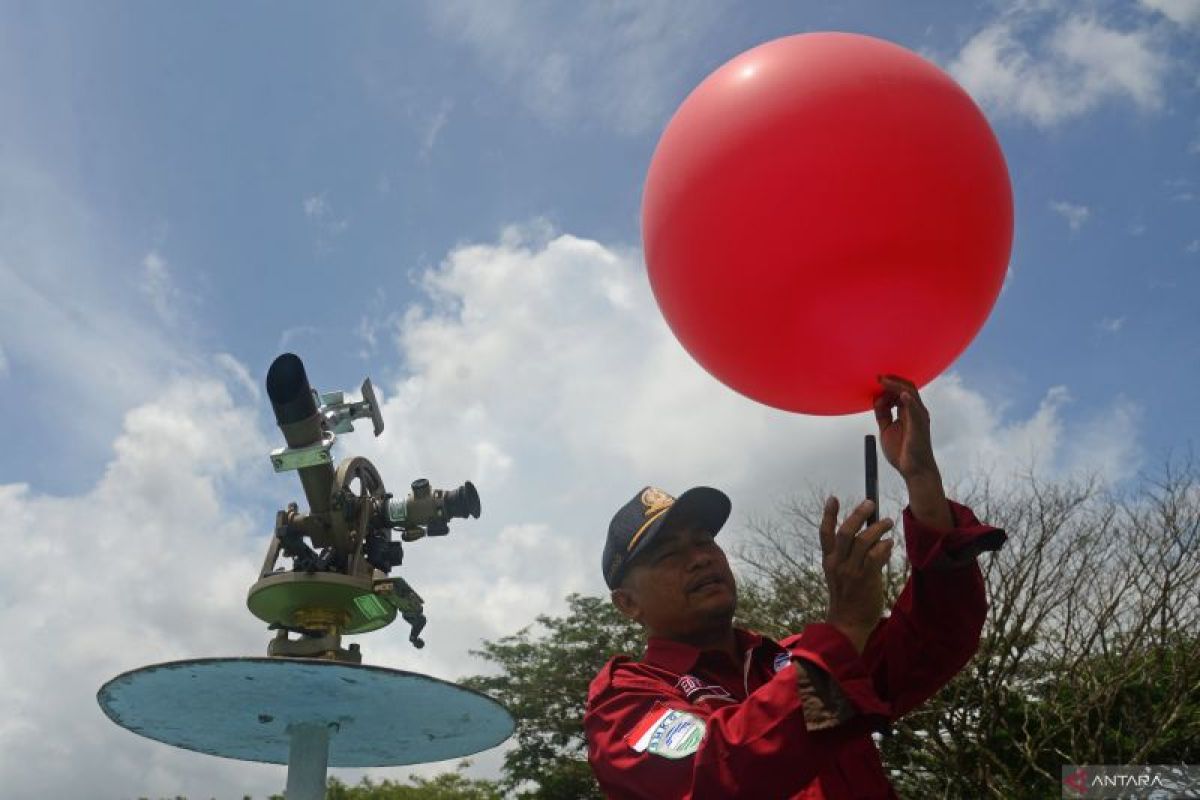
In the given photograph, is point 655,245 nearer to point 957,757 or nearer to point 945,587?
point 945,587

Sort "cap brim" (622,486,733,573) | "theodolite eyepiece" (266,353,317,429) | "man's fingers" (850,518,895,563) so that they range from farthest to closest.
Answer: "theodolite eyepiece" (266,353,317,429), "cap brim" (622,486,733,573), "man's fingers" (850,518,895,563)

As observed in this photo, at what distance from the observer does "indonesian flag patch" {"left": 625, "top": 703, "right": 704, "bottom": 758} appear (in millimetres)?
2051

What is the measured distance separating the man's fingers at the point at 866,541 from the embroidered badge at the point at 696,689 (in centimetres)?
70

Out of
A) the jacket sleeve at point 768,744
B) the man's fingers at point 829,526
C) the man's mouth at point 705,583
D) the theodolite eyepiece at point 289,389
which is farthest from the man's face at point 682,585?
the theodolite eyepiece at point 289,389

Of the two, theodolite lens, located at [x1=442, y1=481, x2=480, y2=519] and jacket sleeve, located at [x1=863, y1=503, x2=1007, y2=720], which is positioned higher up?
theodolite lens, located at [x1=442, y1=481, x2=480, y2=519]

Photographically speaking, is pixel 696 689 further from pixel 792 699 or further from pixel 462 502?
pixel 462 502

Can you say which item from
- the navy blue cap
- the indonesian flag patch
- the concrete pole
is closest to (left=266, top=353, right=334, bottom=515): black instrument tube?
the concrete pole

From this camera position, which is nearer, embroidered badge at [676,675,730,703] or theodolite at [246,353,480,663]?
embroidered badge at [676,675,730,703]

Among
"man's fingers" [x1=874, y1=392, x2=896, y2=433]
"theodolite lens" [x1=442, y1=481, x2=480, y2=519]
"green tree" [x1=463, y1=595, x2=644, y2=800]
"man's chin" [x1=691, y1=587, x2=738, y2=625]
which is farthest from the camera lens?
"green tree" [x1=463, y1=595, x2=644, y2=800]

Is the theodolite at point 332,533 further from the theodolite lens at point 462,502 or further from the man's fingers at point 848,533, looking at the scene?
the man's fingers at point 848,533

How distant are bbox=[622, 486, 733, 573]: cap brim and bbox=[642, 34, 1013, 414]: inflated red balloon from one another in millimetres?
476

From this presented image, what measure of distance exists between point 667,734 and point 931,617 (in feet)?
2.30

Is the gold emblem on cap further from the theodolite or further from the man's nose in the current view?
the theodolite

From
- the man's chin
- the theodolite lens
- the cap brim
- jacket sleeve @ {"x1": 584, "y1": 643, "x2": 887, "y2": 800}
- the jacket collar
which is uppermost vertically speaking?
the theodolite lens
